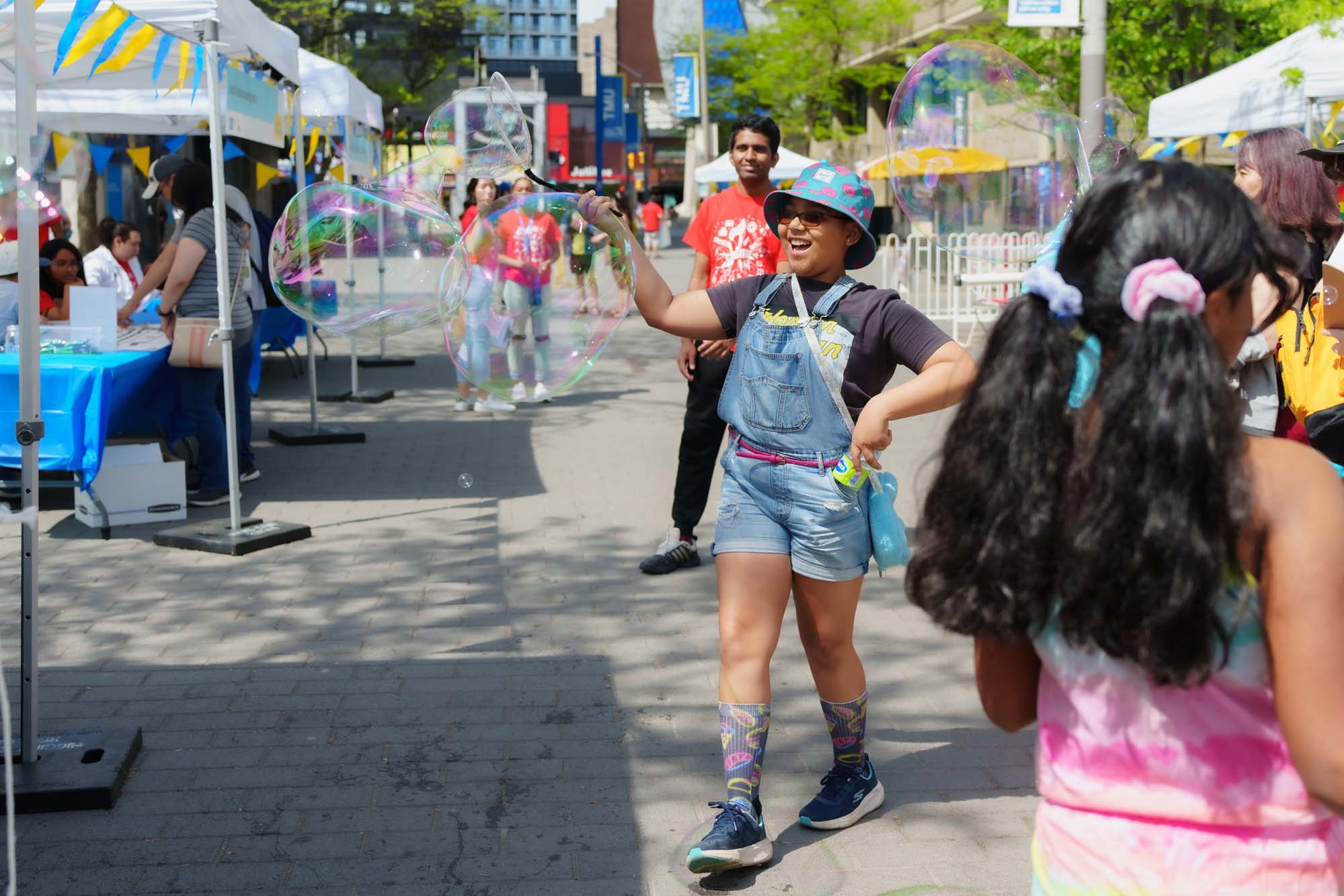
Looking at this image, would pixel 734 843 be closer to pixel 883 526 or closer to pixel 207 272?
pixel 883 526

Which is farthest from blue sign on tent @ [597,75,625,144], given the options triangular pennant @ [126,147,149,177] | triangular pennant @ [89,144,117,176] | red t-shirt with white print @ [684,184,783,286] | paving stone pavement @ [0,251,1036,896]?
red t-shirt with white print @ [684,184,783,286]

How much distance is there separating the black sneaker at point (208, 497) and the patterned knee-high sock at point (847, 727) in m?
5.19

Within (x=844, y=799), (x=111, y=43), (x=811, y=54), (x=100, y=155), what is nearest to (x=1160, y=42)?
(x=100, y=155)

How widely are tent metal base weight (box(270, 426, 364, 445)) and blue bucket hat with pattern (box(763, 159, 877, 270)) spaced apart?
23.0 feet

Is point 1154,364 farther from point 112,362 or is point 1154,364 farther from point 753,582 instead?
point 112,362

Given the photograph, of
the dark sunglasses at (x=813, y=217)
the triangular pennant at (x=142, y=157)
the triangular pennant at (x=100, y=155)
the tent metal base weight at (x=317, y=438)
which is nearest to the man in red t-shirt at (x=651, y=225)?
the triangular pennant at (x=100, y=155)

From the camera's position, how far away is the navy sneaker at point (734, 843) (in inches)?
136

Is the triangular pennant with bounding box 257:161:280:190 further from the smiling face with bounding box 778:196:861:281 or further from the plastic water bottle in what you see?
the plastic water bottle

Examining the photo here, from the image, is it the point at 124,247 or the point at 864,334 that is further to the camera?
the point at 124,247

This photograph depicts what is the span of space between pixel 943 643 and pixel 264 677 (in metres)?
2.66

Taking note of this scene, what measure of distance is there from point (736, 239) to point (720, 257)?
0.35ft

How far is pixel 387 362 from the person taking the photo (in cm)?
1493

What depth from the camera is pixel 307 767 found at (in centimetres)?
425

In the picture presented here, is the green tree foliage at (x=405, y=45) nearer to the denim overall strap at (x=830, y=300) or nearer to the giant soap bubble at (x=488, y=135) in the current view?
the giant soap bubble at (x=488, y=135)
